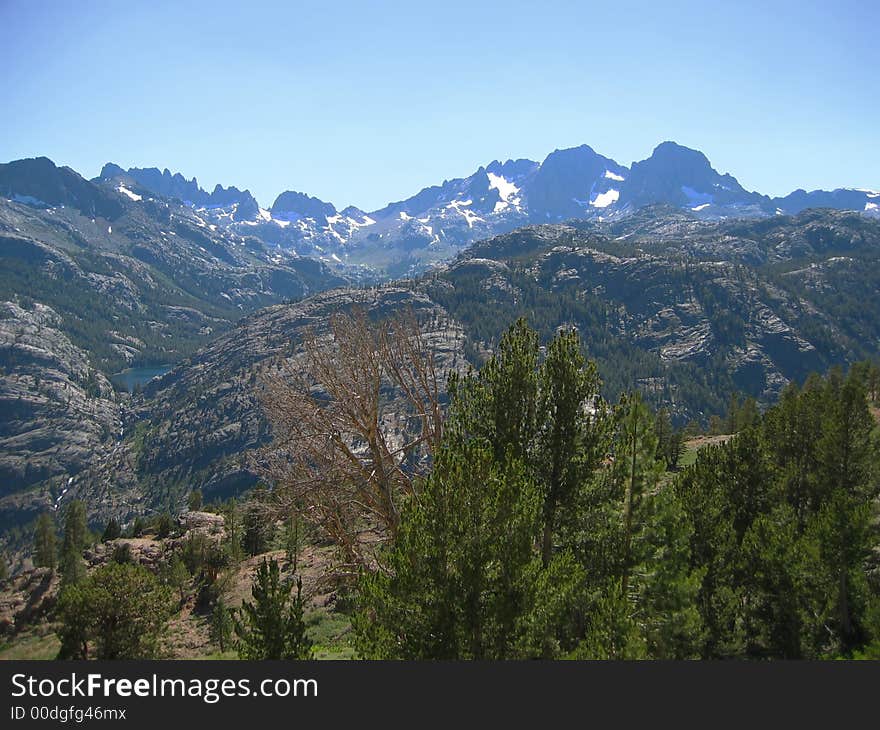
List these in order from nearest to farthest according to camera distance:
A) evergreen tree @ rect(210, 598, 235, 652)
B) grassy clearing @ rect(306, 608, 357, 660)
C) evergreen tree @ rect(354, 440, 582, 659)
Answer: evergreen tree @ rect(354, 440, 582, 659), grassy clearing @ rect(306, 608, 357, 660), evergreen tree @ rect(210, 598, 235, 652)

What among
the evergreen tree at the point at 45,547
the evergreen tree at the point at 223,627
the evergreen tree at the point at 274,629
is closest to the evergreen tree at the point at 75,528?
the evergreen tree at the point at 45,547

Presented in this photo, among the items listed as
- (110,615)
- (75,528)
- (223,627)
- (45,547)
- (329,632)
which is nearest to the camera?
(110,615)

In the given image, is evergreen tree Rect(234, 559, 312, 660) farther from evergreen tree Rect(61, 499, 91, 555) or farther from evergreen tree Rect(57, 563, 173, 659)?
evergreen tree Rect(61, 499, 91, 555)

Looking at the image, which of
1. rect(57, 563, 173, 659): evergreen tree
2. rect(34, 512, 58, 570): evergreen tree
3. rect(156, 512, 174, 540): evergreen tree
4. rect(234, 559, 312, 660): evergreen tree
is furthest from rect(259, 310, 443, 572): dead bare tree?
rect(34, 512, 58, 570): evergreen tree

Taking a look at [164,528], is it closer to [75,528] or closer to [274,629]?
[75,528]

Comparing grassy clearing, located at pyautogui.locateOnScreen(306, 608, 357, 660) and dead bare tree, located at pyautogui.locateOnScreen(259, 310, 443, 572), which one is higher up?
dead bare tree, located at pyautogui.locateOnScreen(259, 310, 443, 572)

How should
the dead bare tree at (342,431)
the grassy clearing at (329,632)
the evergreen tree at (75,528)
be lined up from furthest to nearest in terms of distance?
the evergreen tree at (75,528), the grassy clearing at (329,632), the dead bare tree at (342,431)

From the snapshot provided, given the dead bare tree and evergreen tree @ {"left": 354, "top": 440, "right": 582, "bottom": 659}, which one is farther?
the dead bare tree

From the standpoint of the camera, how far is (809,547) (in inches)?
944

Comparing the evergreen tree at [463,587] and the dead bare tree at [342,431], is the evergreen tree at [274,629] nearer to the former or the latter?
the evergreen tree at [463,587]

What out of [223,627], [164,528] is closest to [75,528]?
[164,528]

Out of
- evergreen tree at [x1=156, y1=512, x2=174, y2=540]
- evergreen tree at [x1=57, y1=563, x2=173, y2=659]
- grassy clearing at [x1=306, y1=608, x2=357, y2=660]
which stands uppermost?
evergreen tree at [x1=156, y1=512, x2=174, y2=540]

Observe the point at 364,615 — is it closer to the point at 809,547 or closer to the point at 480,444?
the point at 480,444

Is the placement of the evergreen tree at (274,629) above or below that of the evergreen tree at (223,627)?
above
